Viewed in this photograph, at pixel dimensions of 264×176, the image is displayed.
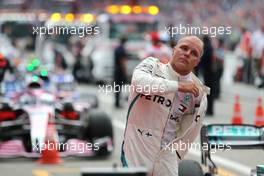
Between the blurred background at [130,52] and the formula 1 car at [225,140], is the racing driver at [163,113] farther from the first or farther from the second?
the blurred background at [130,52]

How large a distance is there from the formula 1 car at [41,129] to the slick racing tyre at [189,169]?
21.9ft

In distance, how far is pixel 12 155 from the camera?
1529 centimetres

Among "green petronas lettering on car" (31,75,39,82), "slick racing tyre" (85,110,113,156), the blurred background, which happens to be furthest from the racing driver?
"green petronas lettering on car" (31,75,39,82)

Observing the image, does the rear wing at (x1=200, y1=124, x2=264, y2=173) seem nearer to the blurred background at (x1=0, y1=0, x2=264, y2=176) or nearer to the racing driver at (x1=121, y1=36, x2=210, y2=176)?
the racing driver at (x1=121, y1=36, x2=210, y2=176)

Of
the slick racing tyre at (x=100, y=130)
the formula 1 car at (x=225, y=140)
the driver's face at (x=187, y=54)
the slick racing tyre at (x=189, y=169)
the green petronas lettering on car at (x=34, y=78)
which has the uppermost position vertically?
the driver's face at (x=187, y=54)

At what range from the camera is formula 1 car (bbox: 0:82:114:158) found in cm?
1532

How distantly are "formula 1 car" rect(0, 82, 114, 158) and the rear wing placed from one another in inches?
259

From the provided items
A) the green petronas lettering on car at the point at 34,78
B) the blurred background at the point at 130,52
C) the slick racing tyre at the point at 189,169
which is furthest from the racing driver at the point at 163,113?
the green petronas lettering on car at the point at 34,78

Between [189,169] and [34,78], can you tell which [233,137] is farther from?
[34,78]

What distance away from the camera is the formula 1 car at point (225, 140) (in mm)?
8562

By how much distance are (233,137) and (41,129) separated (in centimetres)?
685

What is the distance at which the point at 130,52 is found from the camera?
107ft

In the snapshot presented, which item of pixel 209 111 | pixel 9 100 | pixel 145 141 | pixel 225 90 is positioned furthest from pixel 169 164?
pixel 225 90

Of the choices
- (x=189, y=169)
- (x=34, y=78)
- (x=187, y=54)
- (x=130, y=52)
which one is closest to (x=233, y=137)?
(x=189, y=169)
